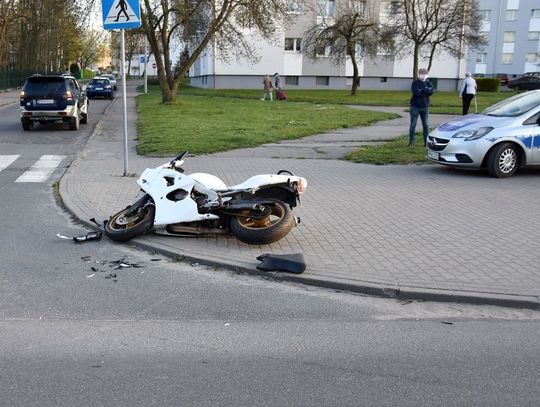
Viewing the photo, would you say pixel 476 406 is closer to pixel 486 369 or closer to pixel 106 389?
pixel 486 369

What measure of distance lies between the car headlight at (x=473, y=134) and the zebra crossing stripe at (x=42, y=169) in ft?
26.7

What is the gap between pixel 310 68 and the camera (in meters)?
60.0

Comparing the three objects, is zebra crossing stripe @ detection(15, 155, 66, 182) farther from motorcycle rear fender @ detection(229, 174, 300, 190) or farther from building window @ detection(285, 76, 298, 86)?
building window @ detection(285, 76, 298, 86)

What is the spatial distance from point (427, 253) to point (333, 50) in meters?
42.4

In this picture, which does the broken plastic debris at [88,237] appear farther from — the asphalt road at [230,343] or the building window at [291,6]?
the building window at [291,6]

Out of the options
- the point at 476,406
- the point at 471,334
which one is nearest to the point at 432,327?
the point at 471,334

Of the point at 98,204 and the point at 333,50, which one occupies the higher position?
the point at 333,50

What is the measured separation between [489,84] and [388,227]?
170 ft

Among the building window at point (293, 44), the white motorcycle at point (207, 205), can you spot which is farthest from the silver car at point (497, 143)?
the building window at point (293, 44)

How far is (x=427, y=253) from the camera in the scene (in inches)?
251

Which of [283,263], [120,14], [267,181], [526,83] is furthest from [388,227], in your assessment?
[526,83]

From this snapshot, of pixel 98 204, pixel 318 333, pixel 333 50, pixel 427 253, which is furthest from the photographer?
pixel 333 50

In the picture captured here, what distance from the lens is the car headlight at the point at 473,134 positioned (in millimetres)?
11189

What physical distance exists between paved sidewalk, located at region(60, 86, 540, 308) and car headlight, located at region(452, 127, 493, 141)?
31.1 inches
